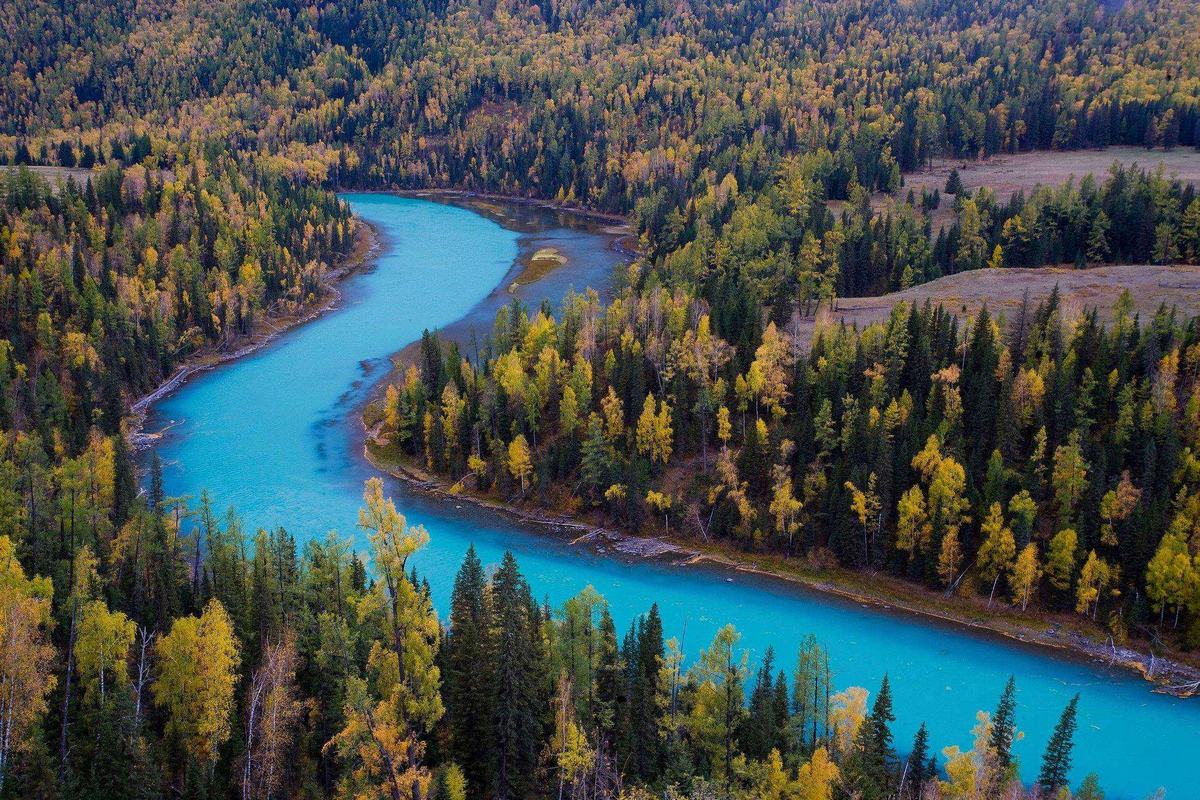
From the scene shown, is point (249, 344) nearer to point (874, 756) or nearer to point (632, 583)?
point (632, 583)

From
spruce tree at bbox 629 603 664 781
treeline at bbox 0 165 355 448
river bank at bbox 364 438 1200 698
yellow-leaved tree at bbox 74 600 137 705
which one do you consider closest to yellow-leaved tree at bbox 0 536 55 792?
yellow-leaved tree at bbox 74 600 137 705

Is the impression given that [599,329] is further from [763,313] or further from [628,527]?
[628,527]

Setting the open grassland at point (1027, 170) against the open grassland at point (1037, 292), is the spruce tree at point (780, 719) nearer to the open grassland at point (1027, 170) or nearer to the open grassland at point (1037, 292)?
the open grassland at point (1037, 292)

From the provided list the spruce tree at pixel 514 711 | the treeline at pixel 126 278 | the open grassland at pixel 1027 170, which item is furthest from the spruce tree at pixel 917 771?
the open grassland at pixel 1027 170

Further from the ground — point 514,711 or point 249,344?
point 514,711

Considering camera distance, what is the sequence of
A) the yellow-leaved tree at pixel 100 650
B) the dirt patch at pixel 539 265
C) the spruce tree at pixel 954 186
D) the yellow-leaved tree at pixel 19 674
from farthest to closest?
the dirt patch at pixel 539 265 < the spruce tree at pixel 954 186 < the yellow-leaved tree at pixel 100 650 < the yellow-leaved tree at pixel 19 674

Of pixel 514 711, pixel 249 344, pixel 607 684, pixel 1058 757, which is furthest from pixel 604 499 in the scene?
pixel 249 344

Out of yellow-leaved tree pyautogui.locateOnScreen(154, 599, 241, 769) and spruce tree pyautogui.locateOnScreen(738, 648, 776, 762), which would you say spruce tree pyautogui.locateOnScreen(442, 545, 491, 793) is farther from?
spruce tree pyautogui.locateOnScreen(738, 648, 776, 762)
